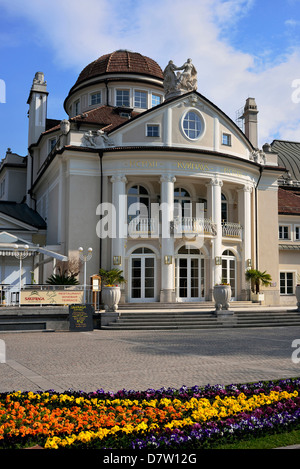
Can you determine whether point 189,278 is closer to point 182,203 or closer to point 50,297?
point 182,203

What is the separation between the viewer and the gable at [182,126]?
28.7m

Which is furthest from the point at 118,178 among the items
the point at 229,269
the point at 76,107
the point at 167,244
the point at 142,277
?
the point at 76,107

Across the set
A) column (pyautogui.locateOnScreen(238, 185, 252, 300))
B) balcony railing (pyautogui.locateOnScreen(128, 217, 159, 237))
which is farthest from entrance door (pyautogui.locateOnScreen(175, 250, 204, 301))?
column (pyautogui.locateOnScreen(238, 185, 252, 300))

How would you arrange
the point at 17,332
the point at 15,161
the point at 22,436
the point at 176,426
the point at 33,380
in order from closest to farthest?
the point at 22,436, the point at 176,426, the point at 33,380, the point at 17,332, the point at 15,161

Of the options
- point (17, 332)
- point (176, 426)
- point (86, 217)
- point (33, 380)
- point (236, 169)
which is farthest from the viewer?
point (236, 169)

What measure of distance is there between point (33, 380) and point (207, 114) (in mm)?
23666

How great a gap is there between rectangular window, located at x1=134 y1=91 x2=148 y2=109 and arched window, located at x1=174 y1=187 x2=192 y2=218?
1036 cm

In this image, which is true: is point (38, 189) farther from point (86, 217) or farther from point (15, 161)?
point (86, 217)

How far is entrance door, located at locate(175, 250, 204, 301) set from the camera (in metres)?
28.7

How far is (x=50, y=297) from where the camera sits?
820 inches

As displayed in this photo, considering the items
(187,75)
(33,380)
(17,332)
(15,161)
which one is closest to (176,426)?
(33,380)

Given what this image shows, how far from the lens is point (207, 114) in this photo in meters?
29.8

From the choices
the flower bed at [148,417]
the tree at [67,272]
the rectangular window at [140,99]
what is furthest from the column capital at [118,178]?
the flower bed at [148,417]

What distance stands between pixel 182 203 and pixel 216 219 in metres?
2.79
